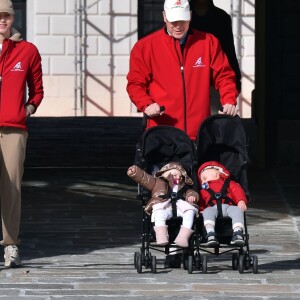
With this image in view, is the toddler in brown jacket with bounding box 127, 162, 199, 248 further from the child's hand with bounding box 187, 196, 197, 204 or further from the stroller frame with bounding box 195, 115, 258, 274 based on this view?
the stroller frame with bounding box 195, 115, 258, 274

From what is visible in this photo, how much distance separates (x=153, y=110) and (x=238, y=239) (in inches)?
39.4

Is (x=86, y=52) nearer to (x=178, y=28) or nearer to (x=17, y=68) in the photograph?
(x=17, y=68)

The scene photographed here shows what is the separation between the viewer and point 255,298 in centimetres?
954

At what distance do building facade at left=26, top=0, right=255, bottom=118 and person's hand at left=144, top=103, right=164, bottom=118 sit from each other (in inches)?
686

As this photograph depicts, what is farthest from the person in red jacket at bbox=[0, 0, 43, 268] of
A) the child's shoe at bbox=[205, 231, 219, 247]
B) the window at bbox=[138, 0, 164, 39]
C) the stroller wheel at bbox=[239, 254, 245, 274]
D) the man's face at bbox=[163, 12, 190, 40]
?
the window at bbox=[138, 0, 164, 39]

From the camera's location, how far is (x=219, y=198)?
10492 millimetres

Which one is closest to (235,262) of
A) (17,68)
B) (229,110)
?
(229,110)

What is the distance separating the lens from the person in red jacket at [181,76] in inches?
420

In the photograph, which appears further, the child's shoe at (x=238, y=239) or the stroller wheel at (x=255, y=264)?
the stroller wheel at (x=255, y=264)

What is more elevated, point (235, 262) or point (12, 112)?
point (12, 112)

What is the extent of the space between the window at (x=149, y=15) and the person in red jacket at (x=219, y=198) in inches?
723

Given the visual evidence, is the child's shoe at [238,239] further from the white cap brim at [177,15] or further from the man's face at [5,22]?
the man's face at [5,22]

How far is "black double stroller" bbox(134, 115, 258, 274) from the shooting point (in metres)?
10.4

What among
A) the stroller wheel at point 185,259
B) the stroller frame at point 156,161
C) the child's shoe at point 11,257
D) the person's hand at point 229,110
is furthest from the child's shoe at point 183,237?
the child's shoe at point 11,257
